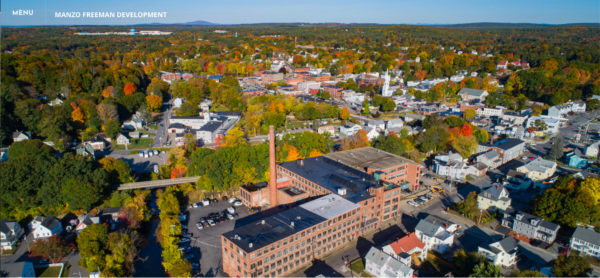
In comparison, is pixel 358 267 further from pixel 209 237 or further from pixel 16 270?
pixel 16 270

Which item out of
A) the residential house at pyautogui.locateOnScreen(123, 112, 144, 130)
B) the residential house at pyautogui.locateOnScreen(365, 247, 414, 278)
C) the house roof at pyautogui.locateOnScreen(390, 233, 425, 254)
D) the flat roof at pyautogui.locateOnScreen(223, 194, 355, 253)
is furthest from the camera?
the residential house at pyautogui.locateOnScreen(123, 112, 144, 130)

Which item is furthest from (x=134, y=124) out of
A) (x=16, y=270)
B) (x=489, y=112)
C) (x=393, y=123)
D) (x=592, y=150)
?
(x=592, y=150)

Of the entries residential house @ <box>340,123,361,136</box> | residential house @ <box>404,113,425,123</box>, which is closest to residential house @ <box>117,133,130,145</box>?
residential house @ <box>340,123,361,136</box>

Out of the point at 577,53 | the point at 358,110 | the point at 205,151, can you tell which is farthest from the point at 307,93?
the point at 577,53

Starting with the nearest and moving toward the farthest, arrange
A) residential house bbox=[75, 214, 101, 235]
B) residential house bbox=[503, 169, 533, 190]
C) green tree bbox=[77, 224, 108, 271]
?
green tree bbox=[77, 224, 108, 271] < residential house bbox=[75, 214, 101, 235] < residential house bbox=[503, 169, 533, 190]

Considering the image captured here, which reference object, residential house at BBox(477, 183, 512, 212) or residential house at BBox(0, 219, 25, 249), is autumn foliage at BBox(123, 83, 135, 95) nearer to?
residential house at BBox(0, 219, 25, 249)

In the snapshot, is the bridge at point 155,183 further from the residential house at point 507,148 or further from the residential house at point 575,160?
the residential house at point 575,160

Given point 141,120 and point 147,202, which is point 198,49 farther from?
point 147,202

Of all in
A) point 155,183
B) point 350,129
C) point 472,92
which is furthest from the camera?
point 472,92
